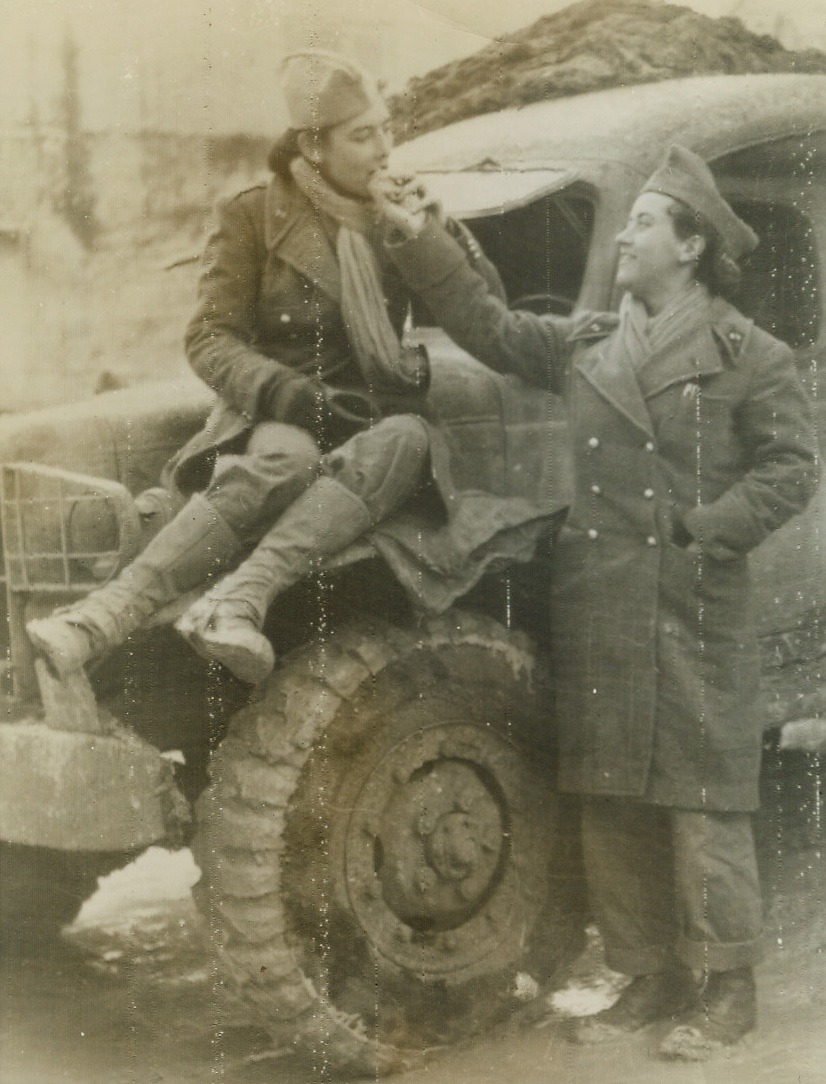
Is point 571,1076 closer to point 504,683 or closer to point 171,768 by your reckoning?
point 504,683

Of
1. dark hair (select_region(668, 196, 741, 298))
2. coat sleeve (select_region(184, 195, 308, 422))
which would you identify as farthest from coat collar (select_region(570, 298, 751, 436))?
coat sleeve (select_region(184, 195, 308, 422))

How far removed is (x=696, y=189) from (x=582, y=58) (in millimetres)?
568

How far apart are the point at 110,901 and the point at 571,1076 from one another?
1.58 meters

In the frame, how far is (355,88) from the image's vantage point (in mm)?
4129

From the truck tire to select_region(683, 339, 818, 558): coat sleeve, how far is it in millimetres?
2200

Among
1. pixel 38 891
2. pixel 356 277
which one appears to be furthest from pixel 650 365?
pixel 38 891

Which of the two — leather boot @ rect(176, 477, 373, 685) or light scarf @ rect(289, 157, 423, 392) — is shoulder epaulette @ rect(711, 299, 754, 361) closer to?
light scarf @ rect(289, 157, 423, 392)

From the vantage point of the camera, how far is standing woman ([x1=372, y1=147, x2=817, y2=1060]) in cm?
427

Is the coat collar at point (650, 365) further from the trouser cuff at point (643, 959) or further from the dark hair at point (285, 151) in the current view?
the trouser cuff at point (643, 959)

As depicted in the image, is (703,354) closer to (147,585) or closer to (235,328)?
(235,328)

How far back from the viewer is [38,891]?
420 centimetres

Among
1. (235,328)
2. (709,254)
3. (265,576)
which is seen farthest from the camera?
(709,254)

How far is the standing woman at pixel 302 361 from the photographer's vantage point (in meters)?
4.04

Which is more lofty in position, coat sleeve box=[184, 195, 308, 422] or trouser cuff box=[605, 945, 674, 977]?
coat sleeve box=[184, 195, 308, 422]
